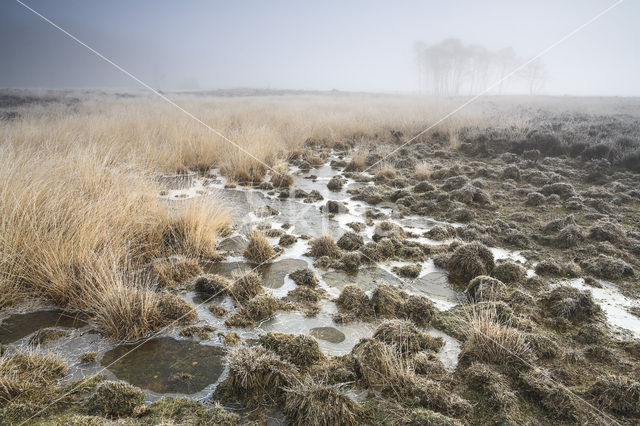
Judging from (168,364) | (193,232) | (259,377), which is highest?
(193,232)

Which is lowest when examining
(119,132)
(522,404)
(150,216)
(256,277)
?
Answer: (522,404)

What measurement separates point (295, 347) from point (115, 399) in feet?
4.03

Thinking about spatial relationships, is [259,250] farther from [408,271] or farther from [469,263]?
[469,263]

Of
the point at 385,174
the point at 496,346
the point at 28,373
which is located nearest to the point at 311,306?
the point at 496,346

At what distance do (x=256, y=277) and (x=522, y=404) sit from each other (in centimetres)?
257

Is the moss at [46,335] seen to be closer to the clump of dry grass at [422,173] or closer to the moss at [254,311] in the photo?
the moss at [254,311]

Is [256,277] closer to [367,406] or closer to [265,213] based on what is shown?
[367,406]

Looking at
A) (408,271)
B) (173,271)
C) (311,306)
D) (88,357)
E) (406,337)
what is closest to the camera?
(88,357)

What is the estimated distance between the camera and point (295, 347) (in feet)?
8.99

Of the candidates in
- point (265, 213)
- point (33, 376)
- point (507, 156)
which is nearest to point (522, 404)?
point (33, 376)

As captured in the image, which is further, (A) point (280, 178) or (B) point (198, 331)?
(A) point (280, 178)

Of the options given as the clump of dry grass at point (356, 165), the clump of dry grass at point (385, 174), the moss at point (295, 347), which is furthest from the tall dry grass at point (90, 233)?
the clump of dry grass at point (356, 165)

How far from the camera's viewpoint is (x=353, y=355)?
2.70 m

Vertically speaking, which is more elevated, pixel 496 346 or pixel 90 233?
pixel 90 233
